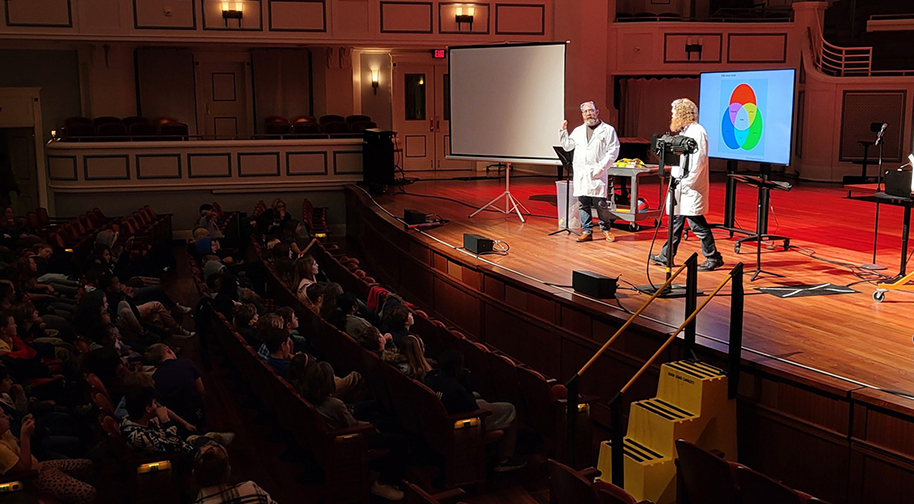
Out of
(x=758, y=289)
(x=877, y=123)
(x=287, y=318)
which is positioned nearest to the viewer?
(x=287, y=318)

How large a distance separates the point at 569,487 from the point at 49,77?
12.6m

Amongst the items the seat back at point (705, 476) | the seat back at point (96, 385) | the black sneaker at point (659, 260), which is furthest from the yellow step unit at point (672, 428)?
the seat back at point (96, 385)

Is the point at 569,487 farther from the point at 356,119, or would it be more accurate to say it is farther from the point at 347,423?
the point at 356,119

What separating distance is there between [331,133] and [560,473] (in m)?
10.2

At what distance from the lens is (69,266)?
7.52 metres

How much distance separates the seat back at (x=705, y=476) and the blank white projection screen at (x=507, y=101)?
499 centimetres

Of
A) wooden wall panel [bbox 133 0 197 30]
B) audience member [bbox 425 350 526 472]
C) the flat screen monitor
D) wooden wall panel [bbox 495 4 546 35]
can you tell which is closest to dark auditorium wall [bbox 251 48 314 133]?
wooden wall panel [bbox 133 0 197 30]

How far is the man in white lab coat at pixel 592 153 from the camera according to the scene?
716 centimetres

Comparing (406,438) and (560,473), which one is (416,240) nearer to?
(406,438)

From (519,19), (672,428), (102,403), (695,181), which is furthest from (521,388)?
(519,19)

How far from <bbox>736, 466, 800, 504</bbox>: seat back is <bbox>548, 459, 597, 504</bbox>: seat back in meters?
0.54

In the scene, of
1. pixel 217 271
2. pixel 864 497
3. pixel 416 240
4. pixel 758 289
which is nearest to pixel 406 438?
pixel 864 497

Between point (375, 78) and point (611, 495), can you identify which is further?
point (375, 78)

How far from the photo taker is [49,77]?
1309 cm
